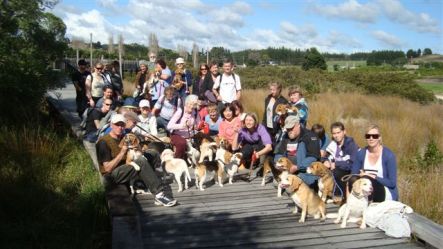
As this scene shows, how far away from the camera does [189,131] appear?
8.11m

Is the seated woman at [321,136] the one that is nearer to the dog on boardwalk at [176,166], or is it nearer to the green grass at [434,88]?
the dog on boardwalk at [176,166]

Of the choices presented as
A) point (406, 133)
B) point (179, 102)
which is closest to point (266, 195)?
point (179, 102)

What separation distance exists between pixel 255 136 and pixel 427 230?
11.6ft

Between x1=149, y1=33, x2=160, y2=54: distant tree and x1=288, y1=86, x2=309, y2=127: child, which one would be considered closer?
x1=288, y1=86, x2=309, y2=127: child

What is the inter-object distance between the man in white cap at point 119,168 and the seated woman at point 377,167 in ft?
8.10

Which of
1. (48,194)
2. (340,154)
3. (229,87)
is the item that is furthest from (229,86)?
(48,194)

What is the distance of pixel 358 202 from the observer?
17.4ft

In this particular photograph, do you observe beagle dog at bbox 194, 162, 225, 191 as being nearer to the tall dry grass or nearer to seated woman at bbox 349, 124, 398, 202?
seated woman at bbox 349, 124, 398, 202

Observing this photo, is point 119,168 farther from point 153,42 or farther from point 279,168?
point 153,42

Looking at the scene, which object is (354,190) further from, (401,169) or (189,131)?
(401,169)

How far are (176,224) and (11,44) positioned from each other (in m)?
5.15

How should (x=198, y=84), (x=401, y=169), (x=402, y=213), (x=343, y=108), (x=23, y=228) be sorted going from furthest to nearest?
(x=343, y=108), (x=198, y=84), (x=401, y=169), (x=23, y=228), (x=402, y=213)

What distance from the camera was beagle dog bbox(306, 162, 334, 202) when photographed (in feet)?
19.6

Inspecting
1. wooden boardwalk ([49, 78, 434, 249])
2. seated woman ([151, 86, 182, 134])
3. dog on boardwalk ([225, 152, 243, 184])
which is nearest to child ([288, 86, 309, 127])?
dog on boardwalk ([225, 152, 243, 184])
